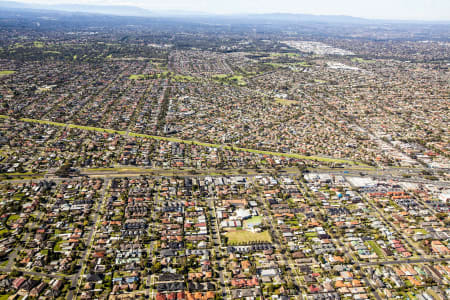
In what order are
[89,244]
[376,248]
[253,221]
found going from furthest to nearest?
[253,221] < [376,248] < [89,244]

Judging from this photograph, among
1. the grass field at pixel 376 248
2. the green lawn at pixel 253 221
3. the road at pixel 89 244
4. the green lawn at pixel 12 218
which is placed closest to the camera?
the road at pixel 89 244

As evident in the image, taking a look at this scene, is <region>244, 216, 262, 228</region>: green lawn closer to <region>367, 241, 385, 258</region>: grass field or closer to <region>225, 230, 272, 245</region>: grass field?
<region>225, 230, 272, 245</region>: grass field

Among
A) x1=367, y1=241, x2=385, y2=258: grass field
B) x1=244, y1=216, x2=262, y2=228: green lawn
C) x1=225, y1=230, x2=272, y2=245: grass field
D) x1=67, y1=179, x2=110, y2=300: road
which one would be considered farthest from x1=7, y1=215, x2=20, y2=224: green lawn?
x1=367, y1=241, x2=385, y2=258: grass field

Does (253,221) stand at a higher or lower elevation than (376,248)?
higher

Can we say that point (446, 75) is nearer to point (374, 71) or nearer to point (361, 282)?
point (374, 71)

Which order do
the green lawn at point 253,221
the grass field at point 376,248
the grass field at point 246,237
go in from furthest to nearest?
the green lawn at point 253,221
the grass field at point 246,237
the grass field at point 376,248

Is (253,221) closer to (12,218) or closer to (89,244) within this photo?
(89,244)

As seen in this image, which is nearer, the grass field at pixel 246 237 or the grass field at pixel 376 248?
the grass field at pixel 376 248

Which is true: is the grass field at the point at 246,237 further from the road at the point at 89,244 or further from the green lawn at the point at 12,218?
the green lawn at the point at 12,218

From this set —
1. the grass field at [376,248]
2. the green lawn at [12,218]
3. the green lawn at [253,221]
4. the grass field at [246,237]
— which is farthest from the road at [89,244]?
the grass field at [376,248]

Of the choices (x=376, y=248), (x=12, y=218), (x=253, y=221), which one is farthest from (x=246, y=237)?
(x=12, y=218)
